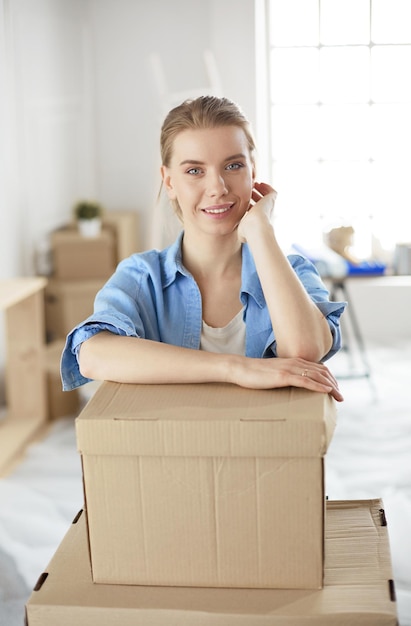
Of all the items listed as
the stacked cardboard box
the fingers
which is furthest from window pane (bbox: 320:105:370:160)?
the stacked cardboard box

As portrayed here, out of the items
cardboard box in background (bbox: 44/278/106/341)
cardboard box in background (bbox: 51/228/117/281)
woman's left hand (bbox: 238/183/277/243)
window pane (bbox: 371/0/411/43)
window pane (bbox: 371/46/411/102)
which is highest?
window pane (bbox: 371/0/411/43)

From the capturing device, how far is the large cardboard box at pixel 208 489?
3.96 ft

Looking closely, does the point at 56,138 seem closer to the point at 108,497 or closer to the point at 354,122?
the point at 354,122

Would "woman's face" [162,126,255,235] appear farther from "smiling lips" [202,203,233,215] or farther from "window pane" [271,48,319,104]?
"window pane" [271,48,319,104]

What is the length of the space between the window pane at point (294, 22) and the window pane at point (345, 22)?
0.21 ft

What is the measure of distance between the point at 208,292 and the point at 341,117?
407 centimetres

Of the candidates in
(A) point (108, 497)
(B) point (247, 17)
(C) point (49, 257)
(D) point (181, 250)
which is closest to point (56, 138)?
(C) point (49, 257)

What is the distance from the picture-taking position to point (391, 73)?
5.43m

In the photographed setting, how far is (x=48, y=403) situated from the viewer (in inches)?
156

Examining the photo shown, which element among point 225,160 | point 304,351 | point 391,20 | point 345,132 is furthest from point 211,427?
point 391,20

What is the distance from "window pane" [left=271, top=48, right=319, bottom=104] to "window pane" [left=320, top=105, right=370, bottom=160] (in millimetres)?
160

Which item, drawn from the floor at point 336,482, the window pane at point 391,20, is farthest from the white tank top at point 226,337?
the window pane at point 391,20

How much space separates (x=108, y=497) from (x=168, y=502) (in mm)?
92

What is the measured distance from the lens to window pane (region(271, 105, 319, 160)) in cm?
554
